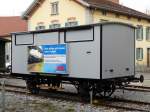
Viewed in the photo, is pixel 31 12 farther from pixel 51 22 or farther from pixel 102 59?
pixel 102 59

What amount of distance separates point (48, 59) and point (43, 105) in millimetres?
2450

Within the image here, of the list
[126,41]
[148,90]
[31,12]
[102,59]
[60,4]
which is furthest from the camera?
[31,12]

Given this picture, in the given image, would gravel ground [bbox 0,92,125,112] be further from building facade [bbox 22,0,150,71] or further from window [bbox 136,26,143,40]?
window [bbox 136,26,143,40]

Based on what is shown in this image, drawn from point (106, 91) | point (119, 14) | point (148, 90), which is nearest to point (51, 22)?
point (119, 14)

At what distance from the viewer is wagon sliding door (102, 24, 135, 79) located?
1409 cm

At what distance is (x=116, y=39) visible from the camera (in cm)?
1467

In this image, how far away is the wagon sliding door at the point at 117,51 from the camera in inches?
555

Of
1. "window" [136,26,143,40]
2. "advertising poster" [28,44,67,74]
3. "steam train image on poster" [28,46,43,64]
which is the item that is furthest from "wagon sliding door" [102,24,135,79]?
"window" [136,26,143,40]

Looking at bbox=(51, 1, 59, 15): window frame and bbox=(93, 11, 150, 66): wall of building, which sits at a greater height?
bbox=(51, 1, 59, 15): window frame

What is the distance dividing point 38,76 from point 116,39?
3925 mm

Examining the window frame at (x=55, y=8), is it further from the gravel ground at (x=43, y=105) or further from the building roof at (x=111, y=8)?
the gravel ground at (x=43, y=105)

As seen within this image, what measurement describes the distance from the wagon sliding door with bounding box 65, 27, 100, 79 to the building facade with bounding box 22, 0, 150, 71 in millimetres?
21805

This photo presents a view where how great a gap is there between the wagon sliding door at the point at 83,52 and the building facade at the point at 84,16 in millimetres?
21805

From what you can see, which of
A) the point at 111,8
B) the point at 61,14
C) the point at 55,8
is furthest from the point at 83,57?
the point at 55,8
